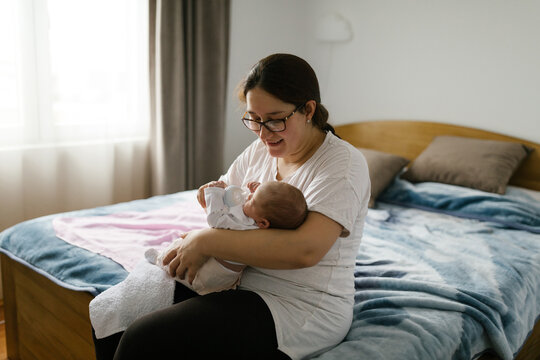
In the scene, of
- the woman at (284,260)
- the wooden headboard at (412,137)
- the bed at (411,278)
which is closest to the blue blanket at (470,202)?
the bed at (411,278)

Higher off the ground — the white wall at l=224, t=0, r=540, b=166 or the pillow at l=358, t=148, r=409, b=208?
the white wall at l=224, t=0, r=540, b=166

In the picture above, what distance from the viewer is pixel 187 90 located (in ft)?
10.6

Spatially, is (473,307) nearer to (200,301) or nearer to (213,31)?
(200,301)

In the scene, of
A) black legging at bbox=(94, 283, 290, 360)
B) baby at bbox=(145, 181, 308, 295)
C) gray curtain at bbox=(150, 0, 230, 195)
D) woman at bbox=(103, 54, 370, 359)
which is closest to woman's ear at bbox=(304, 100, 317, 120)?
woman at bbox=(103, 54, 370, 359)

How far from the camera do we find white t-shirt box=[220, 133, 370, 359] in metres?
1.23

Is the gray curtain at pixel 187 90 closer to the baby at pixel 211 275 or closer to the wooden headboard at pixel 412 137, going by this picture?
the wooden headboard at pixel 412 137

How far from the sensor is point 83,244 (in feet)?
6.02

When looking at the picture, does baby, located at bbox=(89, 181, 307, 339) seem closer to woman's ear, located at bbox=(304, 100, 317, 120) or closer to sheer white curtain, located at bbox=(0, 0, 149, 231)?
woman's ear, located at bbox=(304, 100, 317, 120)

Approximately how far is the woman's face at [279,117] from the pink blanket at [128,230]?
2.14ft

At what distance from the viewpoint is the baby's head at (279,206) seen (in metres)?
1.23

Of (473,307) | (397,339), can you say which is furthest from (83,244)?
(473,307)

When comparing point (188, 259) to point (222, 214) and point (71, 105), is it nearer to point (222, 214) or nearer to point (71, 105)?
point (222, 214)

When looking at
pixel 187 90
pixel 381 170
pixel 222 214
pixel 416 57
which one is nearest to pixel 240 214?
pixel 222 214

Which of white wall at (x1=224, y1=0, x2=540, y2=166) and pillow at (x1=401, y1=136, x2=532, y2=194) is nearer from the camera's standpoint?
pillow at (x1=401, y1=136, x2=532, y2=194)
